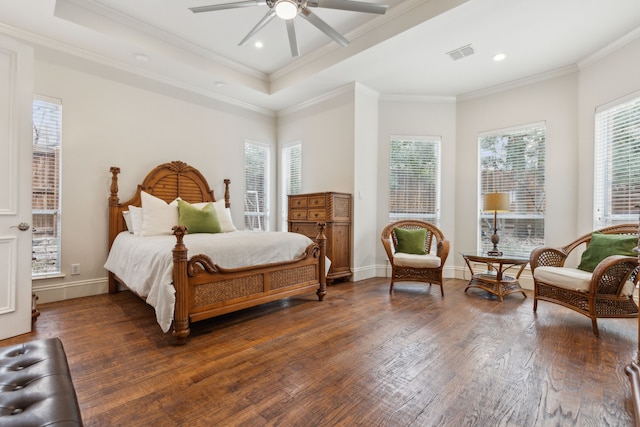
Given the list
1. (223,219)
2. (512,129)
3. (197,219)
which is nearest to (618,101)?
(512,129)

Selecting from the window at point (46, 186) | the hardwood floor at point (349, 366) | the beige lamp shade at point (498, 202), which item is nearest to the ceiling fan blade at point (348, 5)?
the beige lamp shade at point (498, 202)

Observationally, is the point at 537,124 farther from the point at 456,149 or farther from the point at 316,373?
the point at 316,373

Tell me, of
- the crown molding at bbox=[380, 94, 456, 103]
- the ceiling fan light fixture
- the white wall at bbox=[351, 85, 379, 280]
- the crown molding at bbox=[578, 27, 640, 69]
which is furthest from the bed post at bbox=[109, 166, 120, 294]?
the crown molding at bbox=[578, 27, 640, 69]

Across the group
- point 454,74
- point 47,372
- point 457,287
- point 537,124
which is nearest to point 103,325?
point 47,372

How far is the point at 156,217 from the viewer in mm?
3500

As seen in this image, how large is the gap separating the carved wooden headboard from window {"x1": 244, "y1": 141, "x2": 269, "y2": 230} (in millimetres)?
501

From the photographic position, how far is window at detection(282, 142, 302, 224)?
17.5 ft

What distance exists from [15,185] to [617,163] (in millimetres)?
5985

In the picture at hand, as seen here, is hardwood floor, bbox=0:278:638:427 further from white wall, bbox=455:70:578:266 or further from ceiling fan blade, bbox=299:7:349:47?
ceiling fan blade, bbox=299:7:349:47

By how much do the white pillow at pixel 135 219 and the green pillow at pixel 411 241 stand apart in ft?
11.0

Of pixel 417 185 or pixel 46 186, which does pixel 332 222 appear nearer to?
pixel 417 185

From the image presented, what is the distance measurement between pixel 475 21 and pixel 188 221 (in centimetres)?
376

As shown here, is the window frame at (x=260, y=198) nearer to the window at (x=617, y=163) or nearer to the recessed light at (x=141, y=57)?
the recessed light at (x=141, y=57)

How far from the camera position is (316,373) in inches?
73.4
